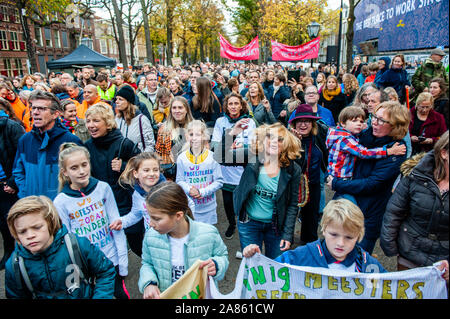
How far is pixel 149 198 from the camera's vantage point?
2.19 metres

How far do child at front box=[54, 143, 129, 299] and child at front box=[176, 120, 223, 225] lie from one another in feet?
3.20

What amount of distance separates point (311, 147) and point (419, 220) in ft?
5.23

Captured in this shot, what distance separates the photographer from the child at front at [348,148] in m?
2.95

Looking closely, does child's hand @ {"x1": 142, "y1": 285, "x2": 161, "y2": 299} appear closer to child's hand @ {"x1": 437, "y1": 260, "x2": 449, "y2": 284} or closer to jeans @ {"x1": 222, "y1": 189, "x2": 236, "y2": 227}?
child's hand @ {"x1": 437, "y1": 260, "x2": 449, "y2": 284}

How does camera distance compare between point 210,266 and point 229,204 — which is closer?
point 210,266

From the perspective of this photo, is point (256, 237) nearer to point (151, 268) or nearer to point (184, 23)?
point (151, 268)

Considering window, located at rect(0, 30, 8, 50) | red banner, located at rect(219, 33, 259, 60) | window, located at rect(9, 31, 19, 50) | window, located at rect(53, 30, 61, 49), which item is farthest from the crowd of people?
window, located at rect(53, 30, 61, 49)

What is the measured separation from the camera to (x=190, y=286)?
197 cm

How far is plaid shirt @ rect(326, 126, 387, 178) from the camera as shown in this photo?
10.1 feet

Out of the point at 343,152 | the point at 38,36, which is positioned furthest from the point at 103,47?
the point at 343,152

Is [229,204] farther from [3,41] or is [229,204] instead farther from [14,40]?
[14,40]

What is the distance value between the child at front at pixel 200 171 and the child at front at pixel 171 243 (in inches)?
52.5

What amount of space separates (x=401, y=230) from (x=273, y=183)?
41.7 inches
